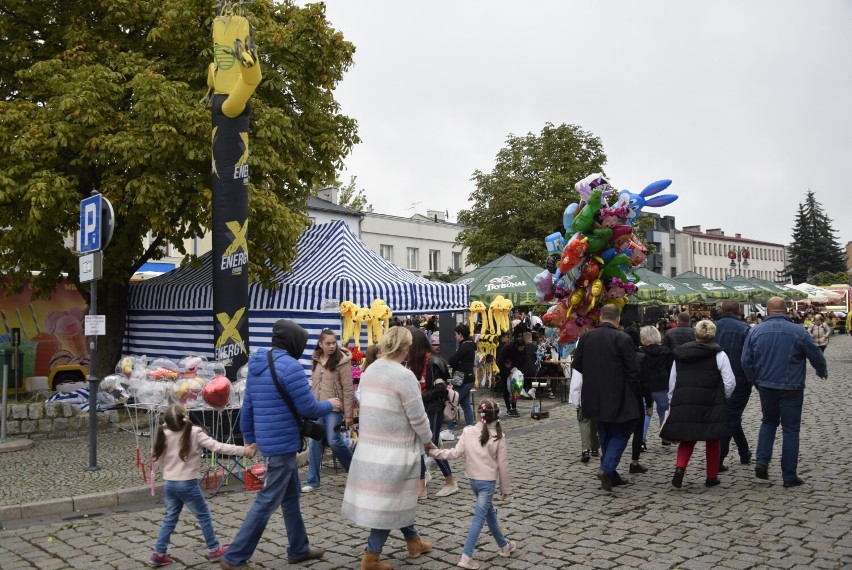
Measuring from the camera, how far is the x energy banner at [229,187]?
34.5 feet

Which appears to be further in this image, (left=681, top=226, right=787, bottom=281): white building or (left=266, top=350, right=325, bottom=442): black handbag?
(left=681, top=226, right=787, bottom=281): white building

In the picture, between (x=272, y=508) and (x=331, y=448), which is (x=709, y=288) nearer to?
(x=331, y=448)

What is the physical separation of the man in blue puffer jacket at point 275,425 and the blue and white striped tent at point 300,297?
295 inches

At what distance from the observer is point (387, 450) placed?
5.09 m

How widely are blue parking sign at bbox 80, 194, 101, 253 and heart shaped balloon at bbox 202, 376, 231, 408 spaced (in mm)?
2757

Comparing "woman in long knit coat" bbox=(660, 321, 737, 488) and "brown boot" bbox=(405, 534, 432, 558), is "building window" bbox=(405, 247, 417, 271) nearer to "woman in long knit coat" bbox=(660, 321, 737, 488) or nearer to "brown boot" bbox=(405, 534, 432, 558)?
"woman in long knit coat" bbox=(660, 321, 737, 488)

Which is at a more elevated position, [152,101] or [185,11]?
[185,11]

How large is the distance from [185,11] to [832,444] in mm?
12036

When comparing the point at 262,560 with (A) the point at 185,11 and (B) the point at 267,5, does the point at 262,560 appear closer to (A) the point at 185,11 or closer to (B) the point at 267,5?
(A) the point at 185,11

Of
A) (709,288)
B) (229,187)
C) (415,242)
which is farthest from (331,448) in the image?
(415,242)

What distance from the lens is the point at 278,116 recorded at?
1350 centimetres

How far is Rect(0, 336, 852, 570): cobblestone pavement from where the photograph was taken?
18.9 ft

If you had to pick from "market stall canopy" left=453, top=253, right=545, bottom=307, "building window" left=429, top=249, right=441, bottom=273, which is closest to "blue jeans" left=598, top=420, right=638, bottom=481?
"market stall canopy" left=453, top=253, right=545, bottom=307

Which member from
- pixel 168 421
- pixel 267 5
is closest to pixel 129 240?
pixel 267 5
